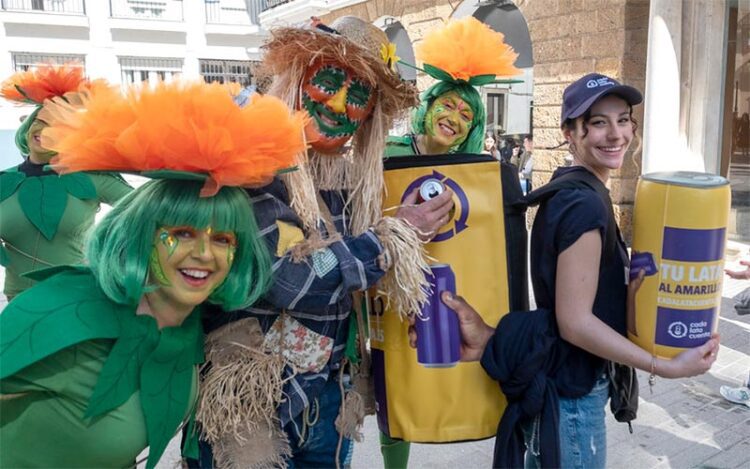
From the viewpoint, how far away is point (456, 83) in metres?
3.08

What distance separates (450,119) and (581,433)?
1.81 metres

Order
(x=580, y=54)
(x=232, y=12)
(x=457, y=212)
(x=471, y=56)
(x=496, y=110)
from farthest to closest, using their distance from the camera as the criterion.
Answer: (x=232, y=12)
(x=496, y=110)
(x=580, y=54)
(x=471, y=56)
(x=457, y=212)

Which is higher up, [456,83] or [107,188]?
[456,83]

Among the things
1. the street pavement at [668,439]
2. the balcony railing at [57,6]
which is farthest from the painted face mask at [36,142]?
the balcony railing at [57,6]

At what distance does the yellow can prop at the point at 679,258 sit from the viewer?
4.91 ft

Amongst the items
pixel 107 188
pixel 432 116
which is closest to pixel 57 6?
pixel 107 188

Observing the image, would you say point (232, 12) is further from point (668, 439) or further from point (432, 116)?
point (668, 439)

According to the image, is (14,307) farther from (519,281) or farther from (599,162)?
(599,162)

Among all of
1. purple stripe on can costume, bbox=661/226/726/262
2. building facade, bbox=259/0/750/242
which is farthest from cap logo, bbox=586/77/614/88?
building facade, bbox=259/0/750/242

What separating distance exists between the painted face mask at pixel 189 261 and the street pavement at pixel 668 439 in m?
1.62

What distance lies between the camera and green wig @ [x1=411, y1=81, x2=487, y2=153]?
309 cm

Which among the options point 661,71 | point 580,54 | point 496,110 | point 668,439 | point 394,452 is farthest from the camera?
Answer: point 496,110

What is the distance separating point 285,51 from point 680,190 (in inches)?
42.7

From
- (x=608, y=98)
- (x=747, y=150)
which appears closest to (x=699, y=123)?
(x=747, y=150)
